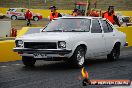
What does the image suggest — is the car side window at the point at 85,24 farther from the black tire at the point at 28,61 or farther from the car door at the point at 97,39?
the black tire at the point at 28,61

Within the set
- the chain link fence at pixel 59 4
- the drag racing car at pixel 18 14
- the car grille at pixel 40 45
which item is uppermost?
the car grille at pixel 40 45

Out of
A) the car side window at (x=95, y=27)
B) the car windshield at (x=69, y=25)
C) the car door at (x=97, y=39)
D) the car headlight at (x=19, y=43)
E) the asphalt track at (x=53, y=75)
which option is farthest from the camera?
the car side window at (x=95, y=27)

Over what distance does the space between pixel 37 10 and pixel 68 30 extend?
168ft

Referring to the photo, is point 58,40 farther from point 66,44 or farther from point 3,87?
point 3,87

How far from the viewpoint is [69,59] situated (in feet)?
34.8

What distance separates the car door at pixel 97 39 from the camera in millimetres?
11648

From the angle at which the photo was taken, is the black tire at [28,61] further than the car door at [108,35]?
No

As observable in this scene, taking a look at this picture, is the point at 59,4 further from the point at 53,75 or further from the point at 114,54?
the point at 53,75

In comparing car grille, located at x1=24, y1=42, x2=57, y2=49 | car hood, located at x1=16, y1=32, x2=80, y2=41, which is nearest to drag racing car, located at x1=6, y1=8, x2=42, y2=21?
car hood, located at x1=16, y1=32, x2=80, y2=41

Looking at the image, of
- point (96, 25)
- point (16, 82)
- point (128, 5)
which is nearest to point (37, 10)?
point (128, 5)

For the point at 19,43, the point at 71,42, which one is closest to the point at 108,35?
the point at 71,42

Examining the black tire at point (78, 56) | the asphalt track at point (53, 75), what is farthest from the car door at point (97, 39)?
the black tire at point (78, 56)

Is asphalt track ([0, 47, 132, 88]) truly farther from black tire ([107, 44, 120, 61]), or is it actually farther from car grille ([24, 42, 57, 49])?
black tire ([107, 44, 120, 61])

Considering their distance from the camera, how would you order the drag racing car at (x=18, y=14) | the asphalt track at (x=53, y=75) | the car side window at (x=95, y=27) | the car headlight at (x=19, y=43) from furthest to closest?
the drag racing car at (x=18, y=14) → the car side window at (x=95, y=27) → the car headlight at (x=19, y=43) → the asphalt track at (x=53, y=75)
